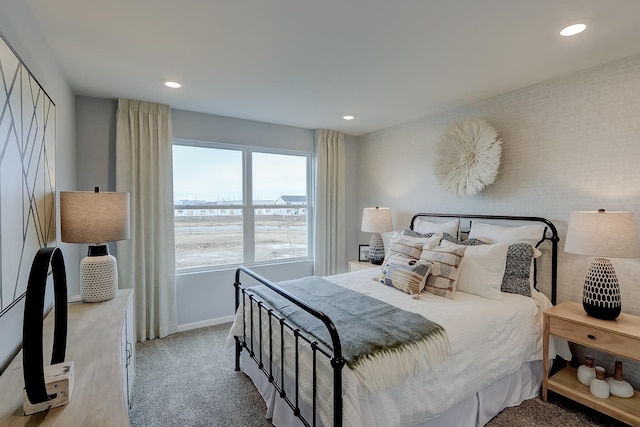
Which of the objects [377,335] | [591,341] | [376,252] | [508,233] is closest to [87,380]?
[377,335]

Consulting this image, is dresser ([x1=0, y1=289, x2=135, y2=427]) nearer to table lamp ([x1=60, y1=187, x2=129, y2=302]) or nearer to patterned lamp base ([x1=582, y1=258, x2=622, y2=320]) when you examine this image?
table lamp ([x1=60, y1=187, x2=129, y2=302])

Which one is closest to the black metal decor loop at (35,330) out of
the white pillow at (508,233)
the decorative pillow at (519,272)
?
the decorative pillow at (519,272)

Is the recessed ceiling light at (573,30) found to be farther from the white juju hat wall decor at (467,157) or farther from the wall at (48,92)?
the wall at (48,92)

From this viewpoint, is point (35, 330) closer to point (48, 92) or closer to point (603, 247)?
point (48, 92)

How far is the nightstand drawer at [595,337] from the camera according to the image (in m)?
1.83

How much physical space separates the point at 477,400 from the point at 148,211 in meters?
3.32

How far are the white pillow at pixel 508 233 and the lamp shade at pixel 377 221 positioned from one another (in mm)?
1045

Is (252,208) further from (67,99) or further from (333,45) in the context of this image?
(333,45)

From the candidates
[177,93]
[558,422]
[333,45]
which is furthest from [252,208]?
[558,422]

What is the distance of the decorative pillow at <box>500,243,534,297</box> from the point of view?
95.3 inches

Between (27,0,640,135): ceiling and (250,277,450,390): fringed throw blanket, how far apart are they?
175 cm

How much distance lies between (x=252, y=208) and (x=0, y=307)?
9.59 feet

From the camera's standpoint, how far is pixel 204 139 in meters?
3.63

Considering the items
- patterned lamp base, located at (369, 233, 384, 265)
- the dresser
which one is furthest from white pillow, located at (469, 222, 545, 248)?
the dresser
